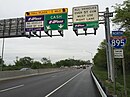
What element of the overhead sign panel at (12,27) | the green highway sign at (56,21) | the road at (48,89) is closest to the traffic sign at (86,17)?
the green highway sign at (56,21)

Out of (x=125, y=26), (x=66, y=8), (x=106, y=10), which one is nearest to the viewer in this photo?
(x=106, y=10)

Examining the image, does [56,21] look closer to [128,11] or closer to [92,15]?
[92,15]

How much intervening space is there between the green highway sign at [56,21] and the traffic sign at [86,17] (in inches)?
42.1

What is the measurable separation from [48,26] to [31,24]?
6.45 feet

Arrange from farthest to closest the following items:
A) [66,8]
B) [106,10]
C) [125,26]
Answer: [125,26], [66,8], [106,10]

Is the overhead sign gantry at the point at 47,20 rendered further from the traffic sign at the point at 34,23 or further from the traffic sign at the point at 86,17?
the traffic sign at the point at 86,17

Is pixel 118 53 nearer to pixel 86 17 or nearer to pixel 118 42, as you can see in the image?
pixel 118 42

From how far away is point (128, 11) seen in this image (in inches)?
1070

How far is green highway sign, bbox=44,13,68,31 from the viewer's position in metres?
26.5

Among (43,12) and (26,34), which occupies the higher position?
(43,12)

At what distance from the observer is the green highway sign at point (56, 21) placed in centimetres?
2650

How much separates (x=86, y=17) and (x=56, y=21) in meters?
3.25

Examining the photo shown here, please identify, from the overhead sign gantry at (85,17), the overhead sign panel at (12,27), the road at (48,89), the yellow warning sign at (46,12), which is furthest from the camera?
the overhead sign panel at (12,27)

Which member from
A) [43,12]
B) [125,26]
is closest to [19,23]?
[43,12]
